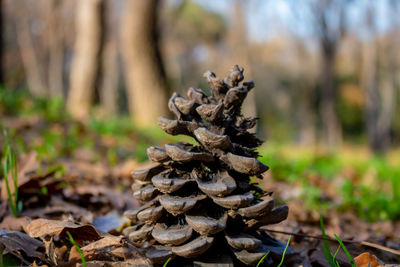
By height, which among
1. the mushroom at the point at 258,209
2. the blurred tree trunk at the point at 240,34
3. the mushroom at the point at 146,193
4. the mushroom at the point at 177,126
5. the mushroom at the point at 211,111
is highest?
the blurred tree trunk at the point at 240,34

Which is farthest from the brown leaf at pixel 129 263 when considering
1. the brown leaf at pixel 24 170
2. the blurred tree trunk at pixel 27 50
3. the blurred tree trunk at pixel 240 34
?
the blurred tree trunk at pixel 27 50

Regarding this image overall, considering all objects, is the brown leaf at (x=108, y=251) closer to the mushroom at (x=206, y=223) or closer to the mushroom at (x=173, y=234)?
Answer: the mushroom at (x=173, y=234)

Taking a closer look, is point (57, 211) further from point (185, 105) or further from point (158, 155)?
point (185, 105)

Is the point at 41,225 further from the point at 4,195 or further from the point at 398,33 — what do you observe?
the point at 398,33

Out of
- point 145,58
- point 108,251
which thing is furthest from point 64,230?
point 145,58

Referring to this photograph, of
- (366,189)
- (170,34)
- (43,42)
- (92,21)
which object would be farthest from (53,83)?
(366,189)

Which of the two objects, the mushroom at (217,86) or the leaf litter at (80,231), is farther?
the mushroom at (217,86)

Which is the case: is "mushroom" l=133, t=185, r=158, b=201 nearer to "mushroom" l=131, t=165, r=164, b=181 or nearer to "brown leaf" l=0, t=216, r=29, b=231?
"mushroom" l=131, t=165, r=164, b=181

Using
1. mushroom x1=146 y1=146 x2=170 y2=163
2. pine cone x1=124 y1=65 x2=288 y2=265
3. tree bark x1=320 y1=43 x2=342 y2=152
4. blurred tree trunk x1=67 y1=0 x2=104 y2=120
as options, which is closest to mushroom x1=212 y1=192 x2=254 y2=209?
pine cone x1=124 y1=65 x2=288 y2=265
